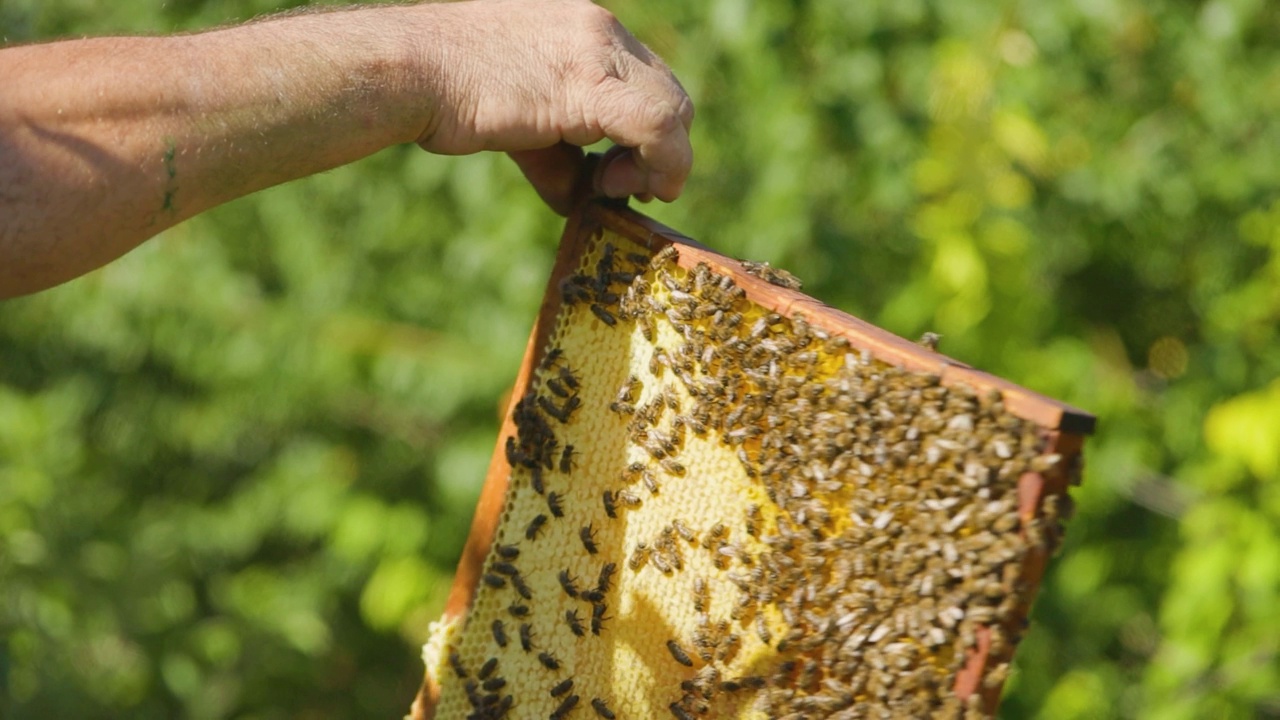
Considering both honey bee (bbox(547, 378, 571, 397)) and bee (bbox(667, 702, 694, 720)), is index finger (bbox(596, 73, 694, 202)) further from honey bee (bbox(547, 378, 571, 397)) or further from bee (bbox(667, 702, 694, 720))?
bee (bbox(667, 702, 694, 720))

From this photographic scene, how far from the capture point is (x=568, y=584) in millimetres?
2359

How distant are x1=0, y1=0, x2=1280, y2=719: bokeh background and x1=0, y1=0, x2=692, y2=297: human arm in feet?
6.79

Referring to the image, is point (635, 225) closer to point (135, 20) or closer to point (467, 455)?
point (467, 455)

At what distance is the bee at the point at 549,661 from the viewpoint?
2.35m

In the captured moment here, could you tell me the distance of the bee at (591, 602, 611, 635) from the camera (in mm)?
2309

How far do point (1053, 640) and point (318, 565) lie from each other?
11.8 feet

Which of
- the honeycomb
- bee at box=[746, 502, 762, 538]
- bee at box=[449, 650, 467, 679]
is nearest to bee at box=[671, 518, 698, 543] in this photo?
the honeycomb

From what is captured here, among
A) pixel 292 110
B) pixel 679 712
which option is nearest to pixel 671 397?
Result: pixel 679 712

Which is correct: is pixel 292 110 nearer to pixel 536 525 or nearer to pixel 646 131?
pixel 646 131

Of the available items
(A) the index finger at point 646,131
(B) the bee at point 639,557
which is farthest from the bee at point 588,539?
(A) the index finger at point 646,131

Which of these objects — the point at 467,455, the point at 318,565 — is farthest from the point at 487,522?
the point at 318,565

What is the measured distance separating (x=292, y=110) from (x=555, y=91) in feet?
1.72

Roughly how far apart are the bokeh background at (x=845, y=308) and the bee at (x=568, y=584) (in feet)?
7.49

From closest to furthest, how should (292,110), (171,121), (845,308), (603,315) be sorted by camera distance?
(171,121) < (292,110) < (603,315) < (845,308)
